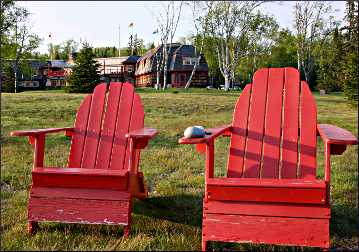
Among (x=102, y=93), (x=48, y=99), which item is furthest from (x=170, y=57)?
(x=102, y=93)

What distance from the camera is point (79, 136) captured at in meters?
3.38

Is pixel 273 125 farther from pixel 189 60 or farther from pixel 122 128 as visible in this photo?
pixel 189 60

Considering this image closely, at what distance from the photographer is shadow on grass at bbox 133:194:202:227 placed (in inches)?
120

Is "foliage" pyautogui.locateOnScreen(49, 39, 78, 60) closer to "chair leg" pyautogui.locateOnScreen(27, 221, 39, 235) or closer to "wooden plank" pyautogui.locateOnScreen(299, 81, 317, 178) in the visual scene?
"chair leg" pyautogui.locateOnScreen(27, 221, 39, 235)

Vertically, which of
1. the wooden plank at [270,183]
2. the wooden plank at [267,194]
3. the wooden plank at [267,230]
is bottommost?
the wooden plank at [267,230]

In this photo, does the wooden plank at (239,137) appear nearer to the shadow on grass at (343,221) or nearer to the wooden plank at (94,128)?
the shadow on grass at (343,221)


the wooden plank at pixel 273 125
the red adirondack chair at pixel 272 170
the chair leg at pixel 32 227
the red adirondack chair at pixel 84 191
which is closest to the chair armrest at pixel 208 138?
the red adirondack chair at pixel 272 170

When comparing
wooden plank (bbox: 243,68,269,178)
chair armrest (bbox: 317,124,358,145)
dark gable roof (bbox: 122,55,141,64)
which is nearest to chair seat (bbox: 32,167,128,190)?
wooden plank (bbox: 243,68,269,178)

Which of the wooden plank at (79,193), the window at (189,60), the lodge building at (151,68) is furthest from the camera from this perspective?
the window at (189,60)

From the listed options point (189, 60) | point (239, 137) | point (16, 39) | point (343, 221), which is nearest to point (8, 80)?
point (16, 39)

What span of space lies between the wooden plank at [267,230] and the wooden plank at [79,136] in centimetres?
134

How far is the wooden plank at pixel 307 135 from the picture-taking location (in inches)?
110

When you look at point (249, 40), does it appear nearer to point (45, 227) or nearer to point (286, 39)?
point (286, 39)

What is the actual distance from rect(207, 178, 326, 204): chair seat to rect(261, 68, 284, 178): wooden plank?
493 mm
